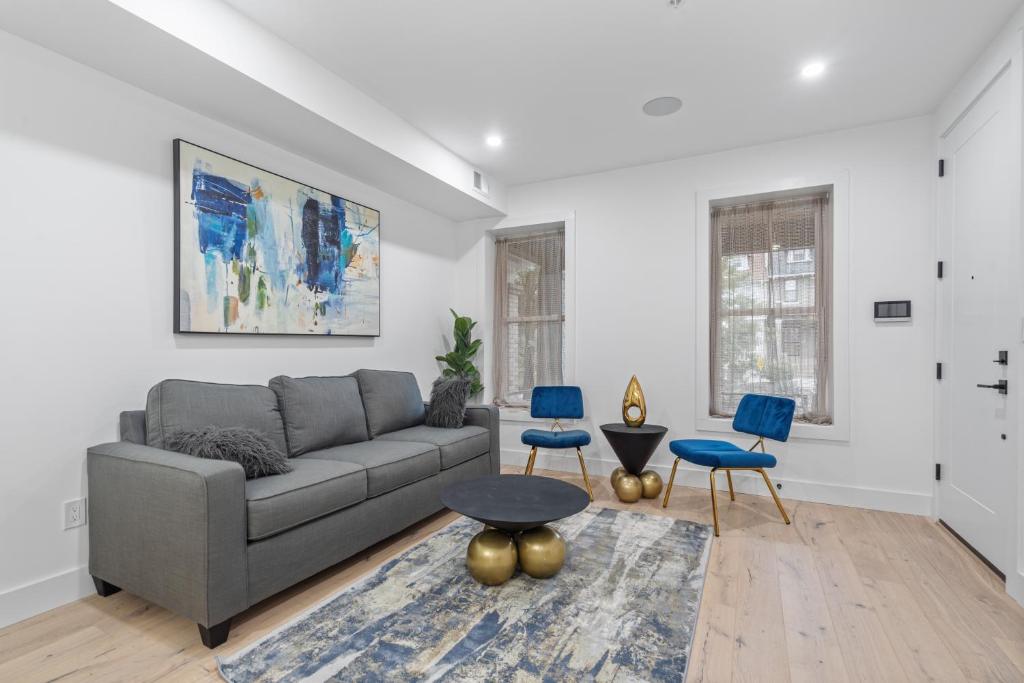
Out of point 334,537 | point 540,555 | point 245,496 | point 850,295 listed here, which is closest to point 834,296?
point 850,295

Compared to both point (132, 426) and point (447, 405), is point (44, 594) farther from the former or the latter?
point (447, 405)

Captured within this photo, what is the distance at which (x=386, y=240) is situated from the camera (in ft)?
13.3

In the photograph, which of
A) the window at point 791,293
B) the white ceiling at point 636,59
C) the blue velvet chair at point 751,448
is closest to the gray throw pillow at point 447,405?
the blue velvet chair at point 751,448

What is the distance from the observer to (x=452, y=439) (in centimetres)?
326

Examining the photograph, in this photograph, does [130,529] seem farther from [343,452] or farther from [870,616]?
[870,616]

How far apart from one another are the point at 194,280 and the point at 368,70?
1.53 meters

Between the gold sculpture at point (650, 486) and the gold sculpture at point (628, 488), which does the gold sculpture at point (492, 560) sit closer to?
the gold sculpture at point (628, 488)

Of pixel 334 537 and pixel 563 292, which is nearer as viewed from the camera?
pixel 334 537

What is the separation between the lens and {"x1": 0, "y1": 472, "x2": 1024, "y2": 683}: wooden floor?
1.68m

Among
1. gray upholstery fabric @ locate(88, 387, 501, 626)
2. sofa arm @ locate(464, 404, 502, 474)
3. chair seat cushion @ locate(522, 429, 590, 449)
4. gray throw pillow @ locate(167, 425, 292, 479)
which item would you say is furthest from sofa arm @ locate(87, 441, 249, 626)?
chair seat cushion @ locate(522, 429, 590, 449)

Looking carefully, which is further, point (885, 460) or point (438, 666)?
point (885, 460)

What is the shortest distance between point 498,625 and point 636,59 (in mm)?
2892

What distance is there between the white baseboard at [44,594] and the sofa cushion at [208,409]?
0.63 m

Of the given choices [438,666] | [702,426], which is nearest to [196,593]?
[438,666]
